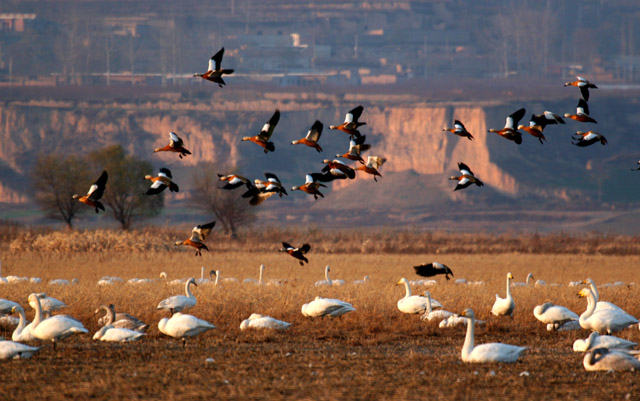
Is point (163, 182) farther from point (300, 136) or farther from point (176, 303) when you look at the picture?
point (300, 136)

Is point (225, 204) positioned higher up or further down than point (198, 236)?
further down

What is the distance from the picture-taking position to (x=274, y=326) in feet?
56.3

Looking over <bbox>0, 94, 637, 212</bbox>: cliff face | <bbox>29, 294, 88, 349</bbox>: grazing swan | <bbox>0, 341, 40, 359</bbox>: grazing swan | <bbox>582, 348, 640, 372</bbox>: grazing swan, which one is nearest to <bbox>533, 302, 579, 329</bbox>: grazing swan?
<bbox>582, 348, 640, 372</bbox>: grazing swan

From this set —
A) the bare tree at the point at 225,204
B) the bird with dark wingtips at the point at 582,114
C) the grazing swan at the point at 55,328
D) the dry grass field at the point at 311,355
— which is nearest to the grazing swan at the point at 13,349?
the dry grass field at the point at 311,355

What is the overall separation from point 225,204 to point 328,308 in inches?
1648

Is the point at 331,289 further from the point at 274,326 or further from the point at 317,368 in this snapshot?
the point at 317,368

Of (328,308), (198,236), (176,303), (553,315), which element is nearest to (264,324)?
(328,308)

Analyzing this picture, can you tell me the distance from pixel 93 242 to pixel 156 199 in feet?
59.7

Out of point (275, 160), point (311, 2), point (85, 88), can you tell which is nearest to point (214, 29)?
point (311, 2)

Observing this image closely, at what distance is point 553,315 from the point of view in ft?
57.2

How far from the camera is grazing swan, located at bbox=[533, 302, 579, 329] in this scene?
17438 mm

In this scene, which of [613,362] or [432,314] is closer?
[613,362]

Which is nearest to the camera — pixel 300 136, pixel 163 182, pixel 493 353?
pixel 493 353

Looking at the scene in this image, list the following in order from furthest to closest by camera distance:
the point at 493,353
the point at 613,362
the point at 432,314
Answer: the point at 432,314
the point at 493,353
the point at 613,362
